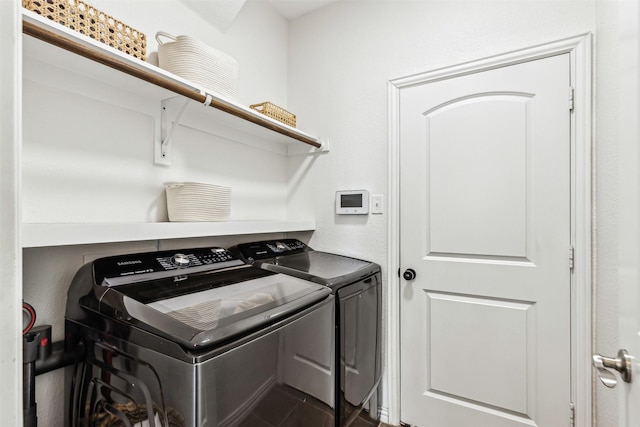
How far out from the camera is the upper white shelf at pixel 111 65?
3.10 ft

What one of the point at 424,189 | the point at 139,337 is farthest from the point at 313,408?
the point at 424,189

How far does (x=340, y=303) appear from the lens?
1517 mm

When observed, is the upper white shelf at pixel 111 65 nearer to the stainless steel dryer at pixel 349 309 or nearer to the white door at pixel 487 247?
the stainless steel dryer at pixel 349 309

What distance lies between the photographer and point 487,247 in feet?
5.82

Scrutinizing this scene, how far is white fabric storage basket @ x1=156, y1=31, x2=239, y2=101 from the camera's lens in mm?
1434

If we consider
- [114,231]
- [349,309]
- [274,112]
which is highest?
[274,112]

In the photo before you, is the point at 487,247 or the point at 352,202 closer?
the point at 487,247

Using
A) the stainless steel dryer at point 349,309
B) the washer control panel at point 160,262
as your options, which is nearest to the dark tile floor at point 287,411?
the stainless steel dryer at point 349,309

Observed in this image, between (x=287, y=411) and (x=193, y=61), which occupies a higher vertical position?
(x=193, y=61)

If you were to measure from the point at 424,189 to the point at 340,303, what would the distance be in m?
0.90

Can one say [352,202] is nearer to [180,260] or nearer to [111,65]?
[180,260]

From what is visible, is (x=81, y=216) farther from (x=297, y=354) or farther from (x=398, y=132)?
(x=398, y=132)

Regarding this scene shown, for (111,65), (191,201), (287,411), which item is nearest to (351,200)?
(191,201)

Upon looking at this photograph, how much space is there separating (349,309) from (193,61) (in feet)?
4.53
